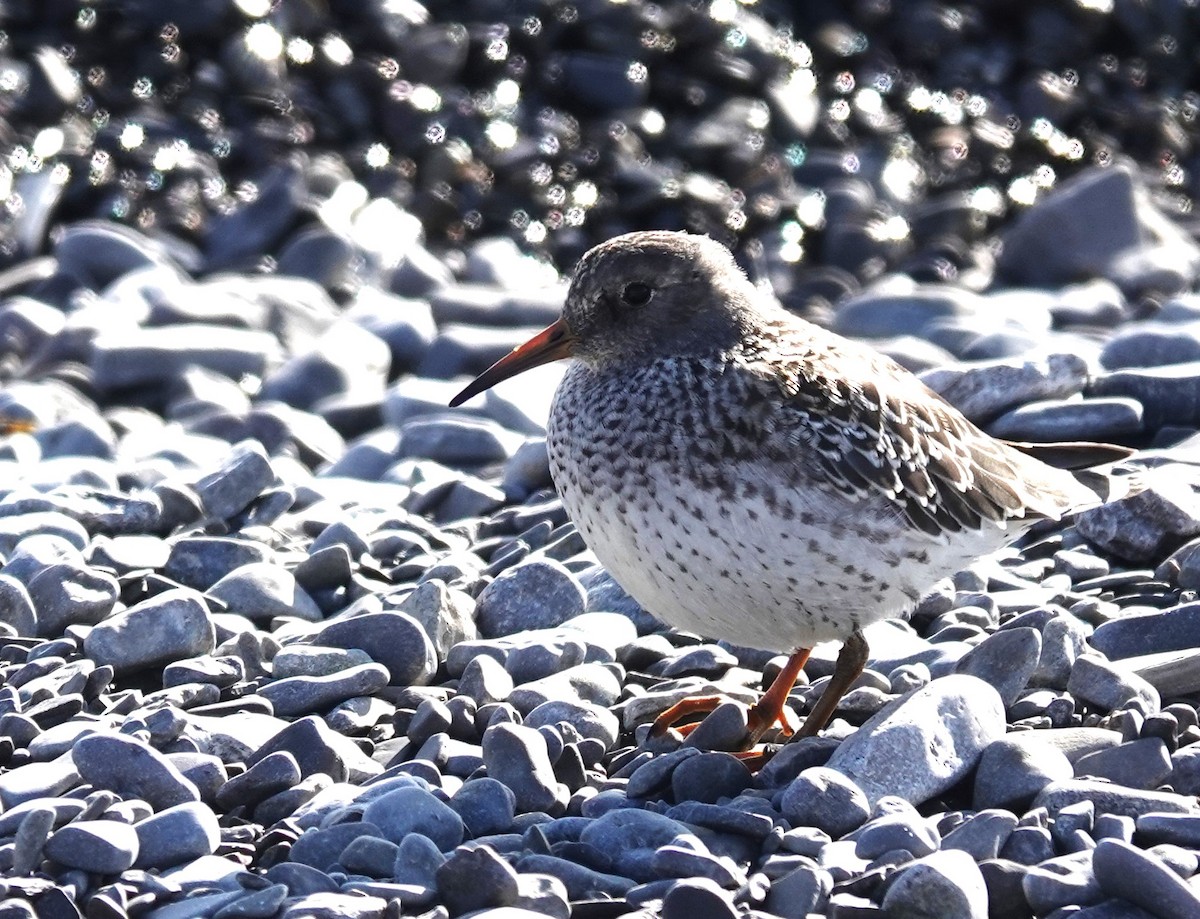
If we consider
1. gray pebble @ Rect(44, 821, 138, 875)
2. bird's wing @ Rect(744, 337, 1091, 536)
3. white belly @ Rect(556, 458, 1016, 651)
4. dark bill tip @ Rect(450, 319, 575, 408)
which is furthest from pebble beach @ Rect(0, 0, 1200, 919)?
dark bill tip @ Rect(450, 319, 575, 408)

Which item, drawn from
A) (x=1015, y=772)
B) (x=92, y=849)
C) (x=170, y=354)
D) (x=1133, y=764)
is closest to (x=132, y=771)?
(x=92, y=849)

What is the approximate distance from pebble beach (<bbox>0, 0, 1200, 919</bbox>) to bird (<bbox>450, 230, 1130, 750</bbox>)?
0.34 m

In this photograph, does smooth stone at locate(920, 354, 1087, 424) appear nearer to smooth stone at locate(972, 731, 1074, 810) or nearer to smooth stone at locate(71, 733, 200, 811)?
smooth stone at locate(972, 731, 1074, 810)

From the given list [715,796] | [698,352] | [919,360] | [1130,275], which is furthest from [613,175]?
[715,796]

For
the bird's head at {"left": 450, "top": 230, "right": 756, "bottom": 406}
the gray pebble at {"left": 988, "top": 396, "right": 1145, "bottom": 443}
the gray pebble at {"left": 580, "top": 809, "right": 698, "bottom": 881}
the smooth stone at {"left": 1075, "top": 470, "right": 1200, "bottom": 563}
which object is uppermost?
the bird's head at {"left": 450, "top": 230, "right": 756, "bottom": 406}

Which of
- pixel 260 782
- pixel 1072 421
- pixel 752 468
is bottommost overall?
pixel 260 782

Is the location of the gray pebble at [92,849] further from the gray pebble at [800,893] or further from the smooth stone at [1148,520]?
the smooth stone at [1148,520]

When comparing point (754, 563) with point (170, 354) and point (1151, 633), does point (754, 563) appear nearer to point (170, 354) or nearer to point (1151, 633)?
point (1151, 633)

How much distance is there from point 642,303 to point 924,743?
1821 mm

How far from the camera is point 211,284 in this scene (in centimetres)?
1173

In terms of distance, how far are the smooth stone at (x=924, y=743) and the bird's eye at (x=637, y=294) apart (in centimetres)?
165

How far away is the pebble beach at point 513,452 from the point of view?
15.5 ft

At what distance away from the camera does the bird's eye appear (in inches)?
239

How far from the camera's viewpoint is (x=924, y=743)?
5.10 meters
